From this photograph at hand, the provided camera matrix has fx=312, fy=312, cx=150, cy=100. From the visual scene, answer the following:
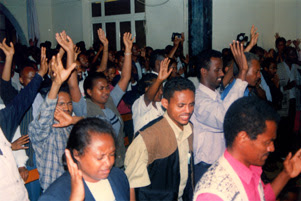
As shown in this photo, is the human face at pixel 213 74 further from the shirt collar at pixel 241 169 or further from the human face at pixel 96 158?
the human face at pixel 96 158

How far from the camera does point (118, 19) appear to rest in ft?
34.0

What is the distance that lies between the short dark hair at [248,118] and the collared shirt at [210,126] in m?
A: 0.83

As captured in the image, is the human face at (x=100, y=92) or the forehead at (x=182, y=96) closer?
the forehead at (x=182, y=96)

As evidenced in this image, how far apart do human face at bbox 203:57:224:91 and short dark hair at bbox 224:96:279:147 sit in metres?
1.09

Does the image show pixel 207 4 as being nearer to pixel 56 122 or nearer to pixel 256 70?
pixel 256 70

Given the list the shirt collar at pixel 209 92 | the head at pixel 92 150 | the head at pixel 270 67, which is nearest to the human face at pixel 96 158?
the head at pixel 92 150

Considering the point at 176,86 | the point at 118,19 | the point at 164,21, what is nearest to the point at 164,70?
the point at 176,86

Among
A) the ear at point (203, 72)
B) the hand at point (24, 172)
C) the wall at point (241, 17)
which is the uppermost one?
the wall at point (241, 17)

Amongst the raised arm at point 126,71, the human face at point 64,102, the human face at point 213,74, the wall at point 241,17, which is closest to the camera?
the human face at point 64,102

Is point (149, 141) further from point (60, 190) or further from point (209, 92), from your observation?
point (209, 92)

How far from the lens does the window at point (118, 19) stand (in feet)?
31.7

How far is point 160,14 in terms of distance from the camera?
8.93 metres

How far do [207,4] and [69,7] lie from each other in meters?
6.73

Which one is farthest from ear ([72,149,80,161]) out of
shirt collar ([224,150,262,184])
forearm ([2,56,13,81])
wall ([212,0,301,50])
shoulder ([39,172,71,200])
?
wall ([212,0,301,50])
